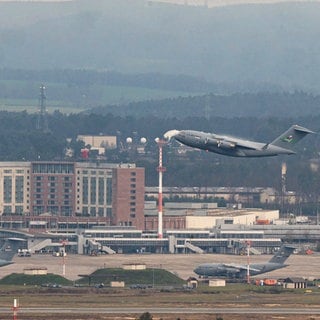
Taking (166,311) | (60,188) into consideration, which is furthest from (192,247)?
(166,311)

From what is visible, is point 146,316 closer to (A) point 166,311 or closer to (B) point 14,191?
(A) point 166,311

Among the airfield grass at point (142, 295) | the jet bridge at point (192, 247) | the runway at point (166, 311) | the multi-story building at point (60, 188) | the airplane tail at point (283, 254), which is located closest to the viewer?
the runway at point (166, 311)

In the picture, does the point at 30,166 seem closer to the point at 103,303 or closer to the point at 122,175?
the point at 122,175

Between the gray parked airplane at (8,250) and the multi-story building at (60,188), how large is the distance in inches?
787

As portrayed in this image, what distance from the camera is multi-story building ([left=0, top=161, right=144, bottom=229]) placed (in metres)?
165

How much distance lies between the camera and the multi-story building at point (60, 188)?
165m

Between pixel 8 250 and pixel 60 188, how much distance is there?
44428 millimetres

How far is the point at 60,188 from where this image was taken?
170000mm

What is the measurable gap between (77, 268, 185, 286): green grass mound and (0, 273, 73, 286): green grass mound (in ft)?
3.51

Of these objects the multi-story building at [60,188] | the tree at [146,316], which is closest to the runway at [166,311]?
the tree at [146,316]

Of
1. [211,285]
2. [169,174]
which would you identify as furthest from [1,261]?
[169,174]

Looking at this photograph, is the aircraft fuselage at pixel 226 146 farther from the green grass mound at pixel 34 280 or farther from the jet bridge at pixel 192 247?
the jet bridge at pixel 192 247

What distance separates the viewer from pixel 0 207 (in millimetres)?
167750

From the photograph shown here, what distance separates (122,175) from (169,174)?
3470 centimetres
